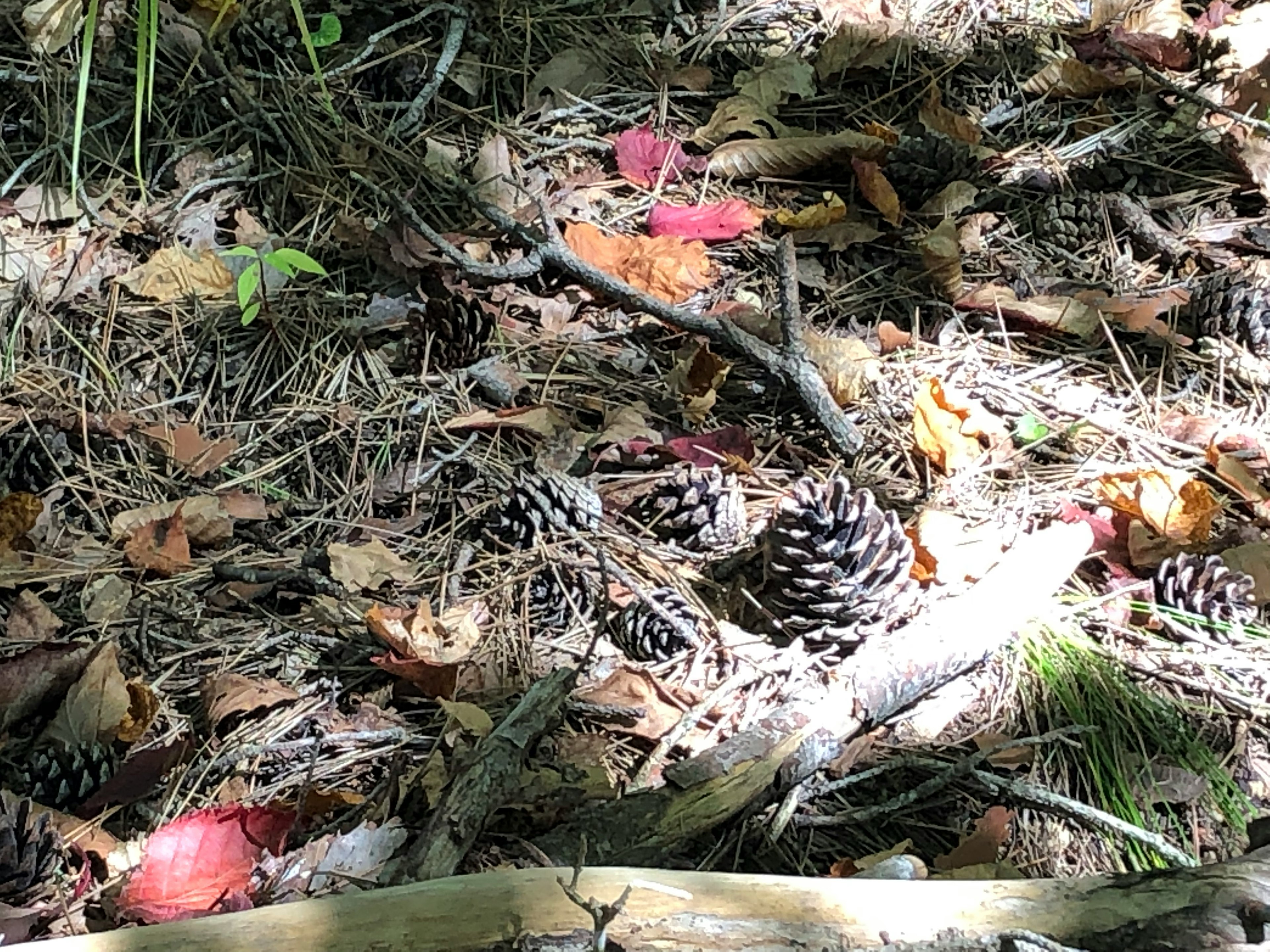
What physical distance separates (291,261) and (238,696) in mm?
846

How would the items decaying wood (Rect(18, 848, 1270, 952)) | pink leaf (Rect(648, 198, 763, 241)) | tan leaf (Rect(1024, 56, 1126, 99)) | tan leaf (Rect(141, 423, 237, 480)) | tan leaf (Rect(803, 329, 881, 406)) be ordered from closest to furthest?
decaying wood (Rect(18, 848, 1270, 952)), tan leaf (Rect(141, 423, 237, 480)), tan leaf (Rect(803, 329, 881, 406)), pink leaf (Rect(648, 198, 763, 241)), tan leaf (Rect(1024, 56, 1126, 99))

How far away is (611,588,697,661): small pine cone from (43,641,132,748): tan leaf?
0.68 m

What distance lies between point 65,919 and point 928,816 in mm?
1044

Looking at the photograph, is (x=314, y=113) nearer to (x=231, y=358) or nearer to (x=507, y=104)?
(x=507, y=104)

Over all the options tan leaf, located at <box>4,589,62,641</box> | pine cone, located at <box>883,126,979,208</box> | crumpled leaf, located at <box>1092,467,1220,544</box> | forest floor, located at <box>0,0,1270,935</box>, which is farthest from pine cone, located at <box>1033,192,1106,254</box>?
tan leaf, located at <box>4,589,62,641</box>

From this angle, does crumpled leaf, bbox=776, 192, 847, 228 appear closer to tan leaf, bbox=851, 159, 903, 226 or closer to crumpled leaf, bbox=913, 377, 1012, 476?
tan leaf, bbox=851, 159, 903, 226

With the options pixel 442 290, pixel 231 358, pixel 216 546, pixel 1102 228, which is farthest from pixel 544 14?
pixel 216 546

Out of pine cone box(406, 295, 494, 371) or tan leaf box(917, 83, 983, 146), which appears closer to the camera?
pine cone box(406, 295, 494, 371)

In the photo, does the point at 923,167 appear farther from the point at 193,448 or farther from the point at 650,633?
the point at 193,448

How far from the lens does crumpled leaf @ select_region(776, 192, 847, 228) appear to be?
2303 mm

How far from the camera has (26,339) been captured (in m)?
2.00

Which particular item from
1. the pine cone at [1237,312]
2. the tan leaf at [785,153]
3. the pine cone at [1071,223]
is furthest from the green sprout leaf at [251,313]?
the pine cone at [1237,312]

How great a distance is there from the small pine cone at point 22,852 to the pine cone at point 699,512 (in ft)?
3.06

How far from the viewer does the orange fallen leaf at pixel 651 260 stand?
2191 mm
